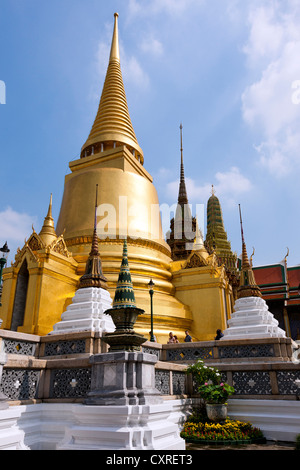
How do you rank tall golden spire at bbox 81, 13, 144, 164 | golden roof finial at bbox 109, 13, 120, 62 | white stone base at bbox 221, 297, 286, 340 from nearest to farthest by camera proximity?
1. white stone base at bbox 221, 297, 286, 340
2. tall golden spire at bbox 81, 13, 144, 164
3. golden roof finial at bbox 109, 13, 120, 62

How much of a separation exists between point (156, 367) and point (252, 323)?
5.23m

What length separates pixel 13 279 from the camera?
560 inches

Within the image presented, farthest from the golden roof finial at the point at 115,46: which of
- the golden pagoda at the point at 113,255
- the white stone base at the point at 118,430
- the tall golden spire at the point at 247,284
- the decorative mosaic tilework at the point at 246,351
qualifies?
the white stone base at the point at 118,430

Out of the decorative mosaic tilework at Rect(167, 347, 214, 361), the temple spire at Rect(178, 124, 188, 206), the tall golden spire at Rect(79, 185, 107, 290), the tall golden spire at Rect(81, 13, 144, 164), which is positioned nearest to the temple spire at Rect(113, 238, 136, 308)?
the decorative mosaic tilework at Rect(167, 347, 214, 361)

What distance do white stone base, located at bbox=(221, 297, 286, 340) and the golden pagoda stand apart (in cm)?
320

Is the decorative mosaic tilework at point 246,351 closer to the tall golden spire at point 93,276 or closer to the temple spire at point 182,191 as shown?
the tall golden spire at point 93,276

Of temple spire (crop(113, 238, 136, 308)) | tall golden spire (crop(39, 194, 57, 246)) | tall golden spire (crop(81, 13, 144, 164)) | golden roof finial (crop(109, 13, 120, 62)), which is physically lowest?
temple spire (crop(113, 238, 136, 308))

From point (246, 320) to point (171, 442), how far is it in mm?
6577

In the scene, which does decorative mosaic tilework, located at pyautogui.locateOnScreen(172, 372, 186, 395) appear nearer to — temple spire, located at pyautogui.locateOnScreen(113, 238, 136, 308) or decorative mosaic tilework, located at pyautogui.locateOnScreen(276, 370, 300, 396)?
decorative mosaic tilework, located at pyautogui.locateOnScreen(276, 370, 300, 396)

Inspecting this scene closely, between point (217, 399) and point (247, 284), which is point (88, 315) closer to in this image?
point (217, 399)

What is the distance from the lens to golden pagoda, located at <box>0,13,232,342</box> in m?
13.7

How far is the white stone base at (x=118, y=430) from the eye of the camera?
4672mm

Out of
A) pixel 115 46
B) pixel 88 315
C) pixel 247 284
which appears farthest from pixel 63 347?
pixel 115 46

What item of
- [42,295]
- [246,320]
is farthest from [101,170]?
[246,320]
